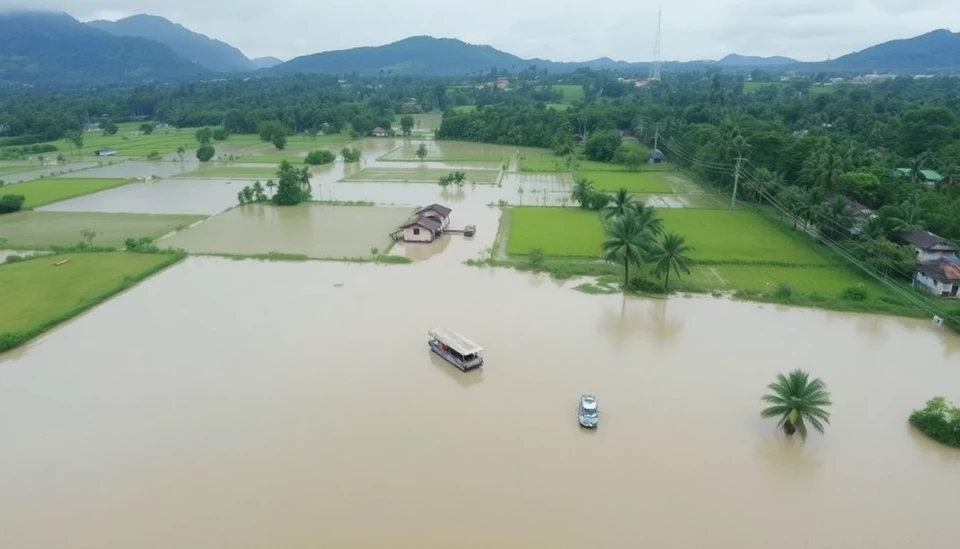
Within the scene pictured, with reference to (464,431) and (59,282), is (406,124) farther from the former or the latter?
(464,431)

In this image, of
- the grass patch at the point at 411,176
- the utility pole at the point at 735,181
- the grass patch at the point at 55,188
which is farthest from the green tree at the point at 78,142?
the utility pole at the point at 735,181

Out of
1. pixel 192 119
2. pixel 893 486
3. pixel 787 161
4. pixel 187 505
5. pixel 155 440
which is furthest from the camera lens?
pixel 192 119

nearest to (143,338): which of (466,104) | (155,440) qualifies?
(155,440)

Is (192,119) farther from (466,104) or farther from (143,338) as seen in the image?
(143,338)

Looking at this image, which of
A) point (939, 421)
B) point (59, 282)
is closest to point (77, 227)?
point (59, 282)

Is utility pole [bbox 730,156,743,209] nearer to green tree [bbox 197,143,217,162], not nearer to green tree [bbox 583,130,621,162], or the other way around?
green tree [bbox 583,130,621,162]

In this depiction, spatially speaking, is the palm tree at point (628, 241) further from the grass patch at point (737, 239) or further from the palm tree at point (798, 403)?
the palm tree at point (798, 403)

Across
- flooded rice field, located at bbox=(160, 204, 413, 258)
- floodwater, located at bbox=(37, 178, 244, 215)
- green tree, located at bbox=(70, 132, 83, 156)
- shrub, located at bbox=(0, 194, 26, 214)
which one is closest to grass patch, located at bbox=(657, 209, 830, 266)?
flooded rice field, located at bbox=(160, 204, 413, 258)
